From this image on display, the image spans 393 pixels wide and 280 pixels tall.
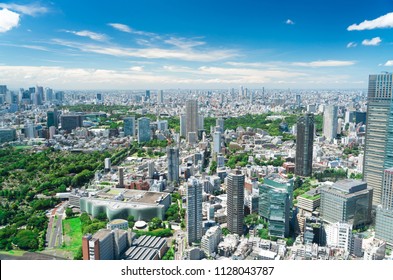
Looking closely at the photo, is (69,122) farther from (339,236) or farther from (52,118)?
(339,236)

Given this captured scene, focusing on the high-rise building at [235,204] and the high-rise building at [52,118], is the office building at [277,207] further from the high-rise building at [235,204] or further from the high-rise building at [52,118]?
the high-rise building at [52,118]

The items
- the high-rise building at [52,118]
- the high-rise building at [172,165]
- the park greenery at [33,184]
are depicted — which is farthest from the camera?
the high-rise building at [52,118]

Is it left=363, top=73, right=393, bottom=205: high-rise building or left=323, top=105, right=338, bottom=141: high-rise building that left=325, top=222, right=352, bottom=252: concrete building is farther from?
left=323, top=105, right=338, bottom=141: high-rise building

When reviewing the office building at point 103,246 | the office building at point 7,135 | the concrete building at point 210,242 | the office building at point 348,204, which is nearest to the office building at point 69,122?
the office building at point 7,135

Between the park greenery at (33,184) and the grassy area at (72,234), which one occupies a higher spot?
the park greenery at (33,184)

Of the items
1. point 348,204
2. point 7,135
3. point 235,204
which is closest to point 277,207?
point 235,204

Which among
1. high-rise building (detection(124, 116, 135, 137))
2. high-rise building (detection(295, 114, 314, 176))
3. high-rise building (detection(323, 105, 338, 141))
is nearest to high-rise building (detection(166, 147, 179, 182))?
high-rise building (detection(295, 114, 314, 176))
